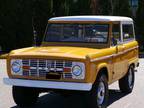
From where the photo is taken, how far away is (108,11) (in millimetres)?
32438

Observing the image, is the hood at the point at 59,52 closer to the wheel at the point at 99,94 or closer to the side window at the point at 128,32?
the wheel at the point at 99,94

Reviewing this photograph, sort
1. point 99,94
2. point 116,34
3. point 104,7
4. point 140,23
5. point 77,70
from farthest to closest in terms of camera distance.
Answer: point 104,7
point 140,23
point 116,34
point 99,94
point 77,70

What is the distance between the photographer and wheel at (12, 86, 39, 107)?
935 centimetres

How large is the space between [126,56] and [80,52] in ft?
8.00

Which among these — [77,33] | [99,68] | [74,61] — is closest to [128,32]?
[77,33]

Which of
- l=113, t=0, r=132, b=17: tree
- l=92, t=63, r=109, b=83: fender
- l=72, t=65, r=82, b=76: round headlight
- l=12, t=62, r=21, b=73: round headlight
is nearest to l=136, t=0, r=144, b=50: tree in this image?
l=113, t=0, r=132, b=17: tree

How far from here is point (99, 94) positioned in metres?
9.10


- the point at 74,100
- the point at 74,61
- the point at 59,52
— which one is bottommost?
the point at 74,100

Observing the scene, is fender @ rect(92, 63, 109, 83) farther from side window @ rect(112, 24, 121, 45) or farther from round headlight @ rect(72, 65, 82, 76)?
side window @ rect(112, 24, 121, 45)

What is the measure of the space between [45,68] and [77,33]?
1792mm

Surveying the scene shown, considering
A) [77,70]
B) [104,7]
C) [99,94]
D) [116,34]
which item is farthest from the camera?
[104,7]

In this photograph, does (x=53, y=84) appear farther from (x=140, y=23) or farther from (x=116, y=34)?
(x=140, y=23)

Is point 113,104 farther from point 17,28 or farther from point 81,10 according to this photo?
point 81,10

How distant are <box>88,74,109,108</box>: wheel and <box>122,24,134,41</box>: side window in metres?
2.38
